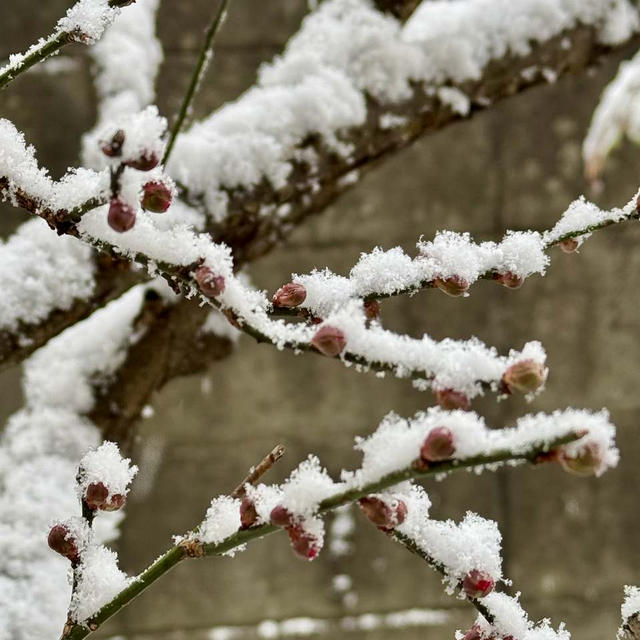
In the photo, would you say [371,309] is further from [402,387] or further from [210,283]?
[402,387]

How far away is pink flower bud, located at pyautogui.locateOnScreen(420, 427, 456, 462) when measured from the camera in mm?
325

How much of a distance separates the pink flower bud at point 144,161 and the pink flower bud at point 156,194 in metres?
0.05

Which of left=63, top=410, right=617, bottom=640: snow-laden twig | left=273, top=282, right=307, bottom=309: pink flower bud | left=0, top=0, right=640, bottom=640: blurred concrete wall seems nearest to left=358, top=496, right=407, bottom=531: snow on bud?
left=63, top=410, right=617, bottom=640: snow-laden twig

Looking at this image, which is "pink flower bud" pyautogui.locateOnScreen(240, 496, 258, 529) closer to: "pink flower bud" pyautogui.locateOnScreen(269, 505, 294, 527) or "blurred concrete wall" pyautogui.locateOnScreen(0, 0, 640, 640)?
"pink flower bud" pyautogui.locateOnScreen(269, 505, 294, 527)

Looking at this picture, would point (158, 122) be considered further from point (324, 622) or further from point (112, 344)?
point (324, 622)

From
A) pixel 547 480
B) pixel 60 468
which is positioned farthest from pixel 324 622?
pixel 60 468

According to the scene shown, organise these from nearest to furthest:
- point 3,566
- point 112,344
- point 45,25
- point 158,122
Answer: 1. point 158,122
2. point 3,566
3. point 112,344
4. point 45,25

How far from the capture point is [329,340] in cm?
38

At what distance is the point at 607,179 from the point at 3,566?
150 cm

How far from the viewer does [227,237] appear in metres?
0.85

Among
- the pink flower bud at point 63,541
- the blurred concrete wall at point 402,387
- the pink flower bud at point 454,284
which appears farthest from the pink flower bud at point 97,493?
the blurred concrete wall at point 402,387

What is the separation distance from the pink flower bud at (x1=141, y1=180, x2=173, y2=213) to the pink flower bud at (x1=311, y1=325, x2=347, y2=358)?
0.37ft

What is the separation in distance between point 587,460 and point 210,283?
21 centimetres

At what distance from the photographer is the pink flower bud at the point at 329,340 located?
38 cm
